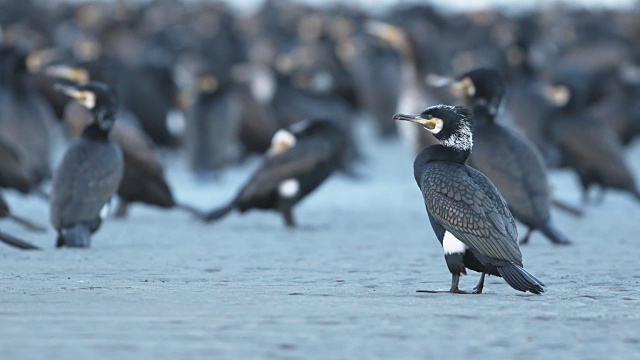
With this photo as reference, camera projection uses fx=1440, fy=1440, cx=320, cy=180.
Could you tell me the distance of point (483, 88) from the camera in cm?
1090

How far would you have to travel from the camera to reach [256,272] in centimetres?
819

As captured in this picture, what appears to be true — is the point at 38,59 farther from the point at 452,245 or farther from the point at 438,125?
the point at 452,245

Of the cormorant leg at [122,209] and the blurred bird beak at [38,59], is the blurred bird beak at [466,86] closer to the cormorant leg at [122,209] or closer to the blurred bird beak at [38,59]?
the cormorant leg at [122,209]

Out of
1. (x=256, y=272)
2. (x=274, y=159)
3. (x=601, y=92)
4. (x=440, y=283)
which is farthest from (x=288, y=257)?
(x=601, y=92)

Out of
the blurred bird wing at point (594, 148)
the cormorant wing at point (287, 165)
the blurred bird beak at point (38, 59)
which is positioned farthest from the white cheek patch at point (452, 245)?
the blurred bird beak at point (38, 59)

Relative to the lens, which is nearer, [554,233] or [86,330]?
[86,330]

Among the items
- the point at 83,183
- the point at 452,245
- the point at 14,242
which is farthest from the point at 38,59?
the point at 452,245

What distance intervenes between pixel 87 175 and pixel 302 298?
360 centimetres

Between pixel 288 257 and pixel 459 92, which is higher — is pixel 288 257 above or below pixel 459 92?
below

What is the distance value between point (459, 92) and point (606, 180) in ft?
9.44

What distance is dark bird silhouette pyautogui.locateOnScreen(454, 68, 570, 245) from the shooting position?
10.0m

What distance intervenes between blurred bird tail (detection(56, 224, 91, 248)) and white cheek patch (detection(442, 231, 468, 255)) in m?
3.11

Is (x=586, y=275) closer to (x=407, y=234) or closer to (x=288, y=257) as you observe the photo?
(x=288, y=257)

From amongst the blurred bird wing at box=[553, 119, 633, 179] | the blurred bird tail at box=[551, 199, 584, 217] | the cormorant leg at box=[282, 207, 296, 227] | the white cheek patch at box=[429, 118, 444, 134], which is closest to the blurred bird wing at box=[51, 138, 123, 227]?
the cormorant leg at box=[282, 207, 296, 227]
